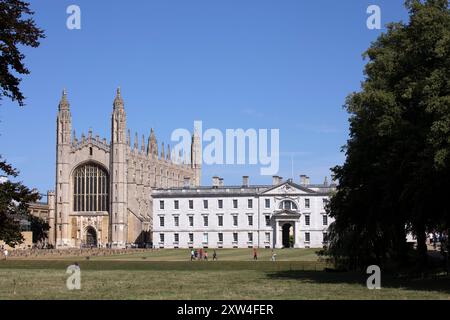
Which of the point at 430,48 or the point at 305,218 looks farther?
the point at 305,218

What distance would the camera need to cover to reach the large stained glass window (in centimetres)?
12475

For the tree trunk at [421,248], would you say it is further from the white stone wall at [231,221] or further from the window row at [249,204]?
the white stone wall at [231,221]

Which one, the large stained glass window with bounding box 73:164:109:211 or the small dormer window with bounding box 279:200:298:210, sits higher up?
the large stained glass window with bounding box 73:164:109:211

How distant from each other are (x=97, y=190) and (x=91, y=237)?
7548 millimetres

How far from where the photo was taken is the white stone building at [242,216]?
11269cm

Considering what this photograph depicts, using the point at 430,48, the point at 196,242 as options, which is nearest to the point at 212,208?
the point at 196,242

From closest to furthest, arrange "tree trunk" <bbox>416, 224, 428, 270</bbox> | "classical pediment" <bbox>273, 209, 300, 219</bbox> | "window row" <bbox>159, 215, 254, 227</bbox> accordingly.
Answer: "tree trunk" <bbox>416, 224, 428, 270</bbox>, "classical pediment" <bbox>273, 209, 300, 219</bbox>, "window row" <bbox>159, 215, 254, 227</bbox>

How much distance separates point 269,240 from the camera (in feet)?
376

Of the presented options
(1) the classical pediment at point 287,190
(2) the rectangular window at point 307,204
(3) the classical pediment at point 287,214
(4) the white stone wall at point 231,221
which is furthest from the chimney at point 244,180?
(2) the rectangular window at point 307,204

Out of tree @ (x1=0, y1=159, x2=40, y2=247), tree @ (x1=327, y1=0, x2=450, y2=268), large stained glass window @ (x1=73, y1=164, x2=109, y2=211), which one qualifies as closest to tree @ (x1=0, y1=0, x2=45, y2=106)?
tree @ (x1=0, y1=159, x2=40, y2=247)

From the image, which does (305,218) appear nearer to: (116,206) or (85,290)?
(116,206)

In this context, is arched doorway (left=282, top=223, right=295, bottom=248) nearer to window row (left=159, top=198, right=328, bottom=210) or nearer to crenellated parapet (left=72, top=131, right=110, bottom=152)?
window row (left=159, top=198, right=328, bottom=210)

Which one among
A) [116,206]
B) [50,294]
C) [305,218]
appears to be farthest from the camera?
[116,206]
